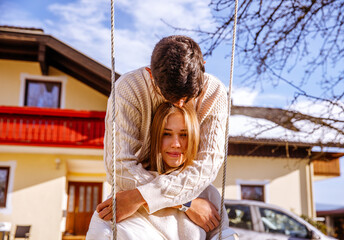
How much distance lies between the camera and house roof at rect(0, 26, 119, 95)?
10.4m

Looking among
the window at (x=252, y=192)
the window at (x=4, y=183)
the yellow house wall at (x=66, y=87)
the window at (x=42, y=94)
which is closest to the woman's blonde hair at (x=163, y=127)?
the window at (x=4, y=183)

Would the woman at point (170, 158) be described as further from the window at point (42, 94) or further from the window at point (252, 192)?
the window at point (252, 192)

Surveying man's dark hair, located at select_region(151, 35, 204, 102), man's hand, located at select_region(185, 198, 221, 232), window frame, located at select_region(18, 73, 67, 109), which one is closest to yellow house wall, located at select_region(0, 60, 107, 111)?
window frame, located at select_region(18, 73, 67, 109)

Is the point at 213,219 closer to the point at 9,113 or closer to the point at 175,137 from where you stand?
the point at 175,137

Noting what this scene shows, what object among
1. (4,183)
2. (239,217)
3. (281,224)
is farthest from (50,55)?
(281,224)

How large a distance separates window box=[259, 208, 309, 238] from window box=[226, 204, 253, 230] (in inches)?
10.0

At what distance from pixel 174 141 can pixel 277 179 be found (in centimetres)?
1094

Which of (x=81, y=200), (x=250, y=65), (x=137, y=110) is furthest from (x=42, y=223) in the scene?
(x=137, y=110)

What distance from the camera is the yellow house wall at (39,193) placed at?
1037 cm

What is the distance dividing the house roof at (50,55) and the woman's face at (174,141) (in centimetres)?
855

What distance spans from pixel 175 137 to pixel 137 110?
200 mm

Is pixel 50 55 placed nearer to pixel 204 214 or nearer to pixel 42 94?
pixel 42 94

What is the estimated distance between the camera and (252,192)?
39.2 ft

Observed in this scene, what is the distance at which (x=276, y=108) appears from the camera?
5.51 m
